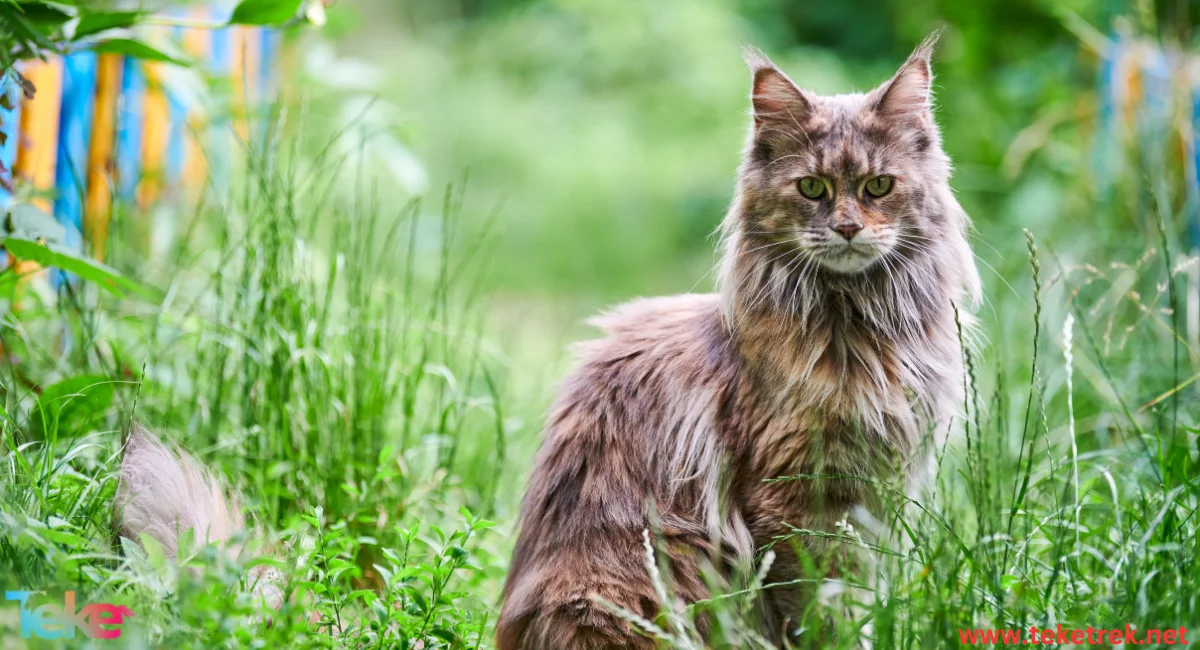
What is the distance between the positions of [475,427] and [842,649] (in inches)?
85.8

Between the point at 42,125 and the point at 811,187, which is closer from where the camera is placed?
the point at 811,187

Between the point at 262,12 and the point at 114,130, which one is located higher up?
the point at 262,12

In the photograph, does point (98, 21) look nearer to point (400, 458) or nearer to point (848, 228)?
point (400, 458)

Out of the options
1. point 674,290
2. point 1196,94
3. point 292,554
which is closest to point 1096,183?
point 1196,94

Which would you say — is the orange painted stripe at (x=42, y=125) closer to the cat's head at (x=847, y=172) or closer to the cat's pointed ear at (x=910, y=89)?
the cat's head at (x=847, y=172)

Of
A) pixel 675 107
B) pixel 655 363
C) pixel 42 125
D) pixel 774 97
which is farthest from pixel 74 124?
pixel 675 107

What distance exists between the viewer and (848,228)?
2.00 metres

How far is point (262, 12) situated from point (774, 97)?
1129 mm

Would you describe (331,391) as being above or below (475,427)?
above

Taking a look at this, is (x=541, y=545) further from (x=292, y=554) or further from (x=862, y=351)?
(x=862, y=351)

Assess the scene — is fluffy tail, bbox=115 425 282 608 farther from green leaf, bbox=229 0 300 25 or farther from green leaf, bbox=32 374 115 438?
green leaf, bbox=229 0 300 25

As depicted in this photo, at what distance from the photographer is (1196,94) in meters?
3.89

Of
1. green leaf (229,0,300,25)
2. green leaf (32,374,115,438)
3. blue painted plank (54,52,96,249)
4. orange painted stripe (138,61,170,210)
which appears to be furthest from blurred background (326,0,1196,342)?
green leaf (32,374,115,438)

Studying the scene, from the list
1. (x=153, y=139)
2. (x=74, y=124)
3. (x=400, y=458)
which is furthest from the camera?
(x=153, y=139)
